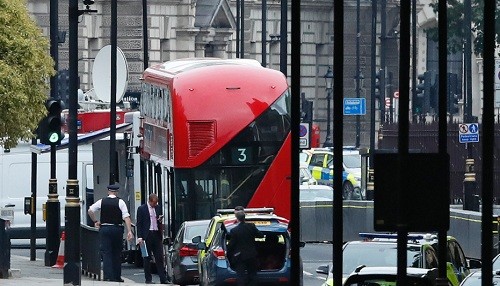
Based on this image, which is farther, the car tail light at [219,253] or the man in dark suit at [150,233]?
the man in dark suit at [150,233]

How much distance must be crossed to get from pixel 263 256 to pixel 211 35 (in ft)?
163

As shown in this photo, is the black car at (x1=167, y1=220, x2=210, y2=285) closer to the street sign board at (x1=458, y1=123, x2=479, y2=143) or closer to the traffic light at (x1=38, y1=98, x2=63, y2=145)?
the traffic light at (x1=38, y1=98, x2=63, y2=145)

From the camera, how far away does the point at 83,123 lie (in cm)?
4634

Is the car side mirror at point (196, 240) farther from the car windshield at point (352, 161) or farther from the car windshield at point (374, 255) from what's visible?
the car windshield at point (352, 161)

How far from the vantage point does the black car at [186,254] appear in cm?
3139

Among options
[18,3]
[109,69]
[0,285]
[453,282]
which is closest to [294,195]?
[453,282]

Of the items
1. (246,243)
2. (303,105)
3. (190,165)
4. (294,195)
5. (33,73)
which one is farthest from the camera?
(303,105)

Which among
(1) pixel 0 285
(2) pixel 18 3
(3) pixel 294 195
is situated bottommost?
(1) pixel 0 285

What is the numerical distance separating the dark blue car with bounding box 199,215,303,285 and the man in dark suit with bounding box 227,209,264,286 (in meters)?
0.17

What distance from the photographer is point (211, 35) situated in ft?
257

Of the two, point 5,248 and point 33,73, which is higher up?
point 33,73

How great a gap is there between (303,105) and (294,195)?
52.3 m

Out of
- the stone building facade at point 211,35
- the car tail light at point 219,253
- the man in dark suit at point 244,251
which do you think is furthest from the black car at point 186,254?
the stone building facade at point 211,35

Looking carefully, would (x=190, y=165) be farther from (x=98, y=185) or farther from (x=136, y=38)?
(x=136, y=38)
